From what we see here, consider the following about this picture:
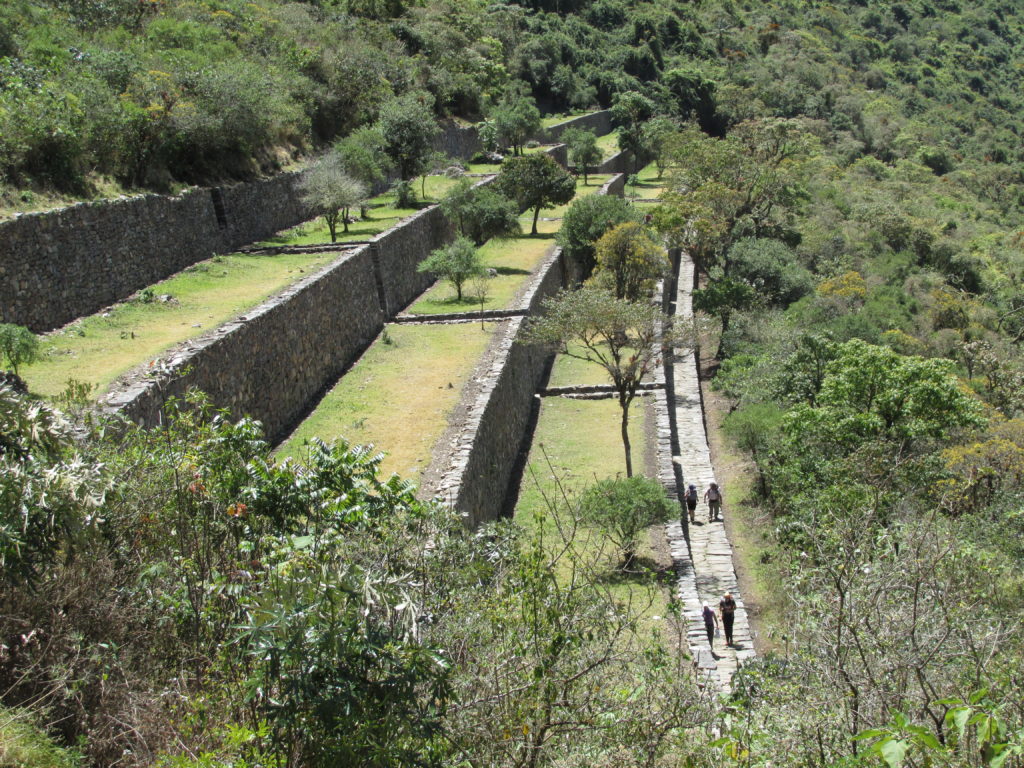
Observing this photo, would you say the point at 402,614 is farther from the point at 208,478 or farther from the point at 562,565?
the point at 562,565

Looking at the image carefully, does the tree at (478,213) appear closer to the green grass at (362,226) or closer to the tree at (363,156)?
the green grass at (362,226)

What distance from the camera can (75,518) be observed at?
509cm

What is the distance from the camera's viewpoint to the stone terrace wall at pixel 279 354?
10148 millimetres

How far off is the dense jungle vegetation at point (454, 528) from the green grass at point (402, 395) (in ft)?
10.4

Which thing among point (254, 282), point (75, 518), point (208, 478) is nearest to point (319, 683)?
point (75, 518)

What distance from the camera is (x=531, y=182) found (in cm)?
3106

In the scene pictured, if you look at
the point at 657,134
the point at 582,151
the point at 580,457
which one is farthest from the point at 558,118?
the point at 580,457

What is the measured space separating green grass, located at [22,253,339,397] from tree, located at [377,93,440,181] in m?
11.4

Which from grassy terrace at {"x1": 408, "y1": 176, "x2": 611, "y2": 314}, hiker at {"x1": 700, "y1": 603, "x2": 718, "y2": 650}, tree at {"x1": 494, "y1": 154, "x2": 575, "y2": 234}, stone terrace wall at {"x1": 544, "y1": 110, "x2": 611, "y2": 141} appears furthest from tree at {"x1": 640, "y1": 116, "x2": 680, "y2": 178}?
hiker at {"x1": 700, "y1": 603, "x2": 718, "y2": 650}

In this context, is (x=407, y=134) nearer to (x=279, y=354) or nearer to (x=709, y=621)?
(x=279, y=354)

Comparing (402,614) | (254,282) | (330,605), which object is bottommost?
(254,282)

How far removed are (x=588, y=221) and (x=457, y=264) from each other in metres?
6.89

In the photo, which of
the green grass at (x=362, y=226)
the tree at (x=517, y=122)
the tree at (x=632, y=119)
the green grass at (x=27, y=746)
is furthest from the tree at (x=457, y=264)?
the tree at (x=632, y=119)

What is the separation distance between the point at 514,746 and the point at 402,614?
92 cm
